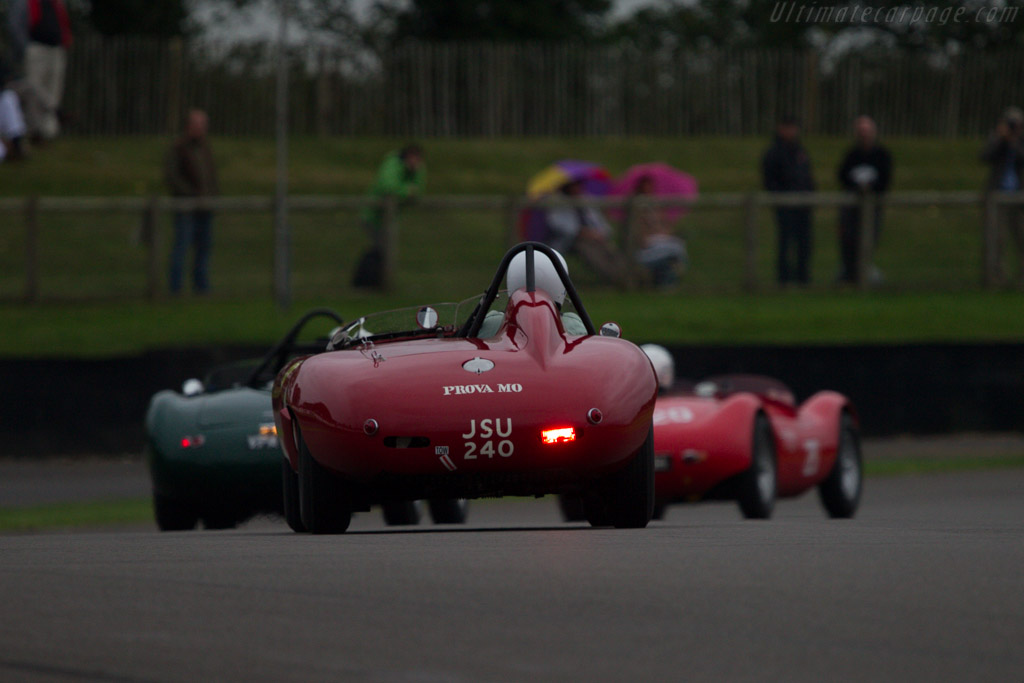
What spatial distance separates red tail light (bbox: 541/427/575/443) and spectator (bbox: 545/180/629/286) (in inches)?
504

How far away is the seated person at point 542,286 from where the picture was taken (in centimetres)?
773

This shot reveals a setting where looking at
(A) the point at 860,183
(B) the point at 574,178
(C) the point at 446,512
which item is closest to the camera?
(C) the point at 446,512

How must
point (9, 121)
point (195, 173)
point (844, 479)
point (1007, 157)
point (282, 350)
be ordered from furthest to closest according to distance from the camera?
point (1007, 157), point (9, 121), point (195, 173), point (844, 479), point (282, 350)

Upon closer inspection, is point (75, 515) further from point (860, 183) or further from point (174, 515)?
point (860, 183)

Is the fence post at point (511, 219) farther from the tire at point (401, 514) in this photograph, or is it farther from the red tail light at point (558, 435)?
the red tail light at point (558, 435)

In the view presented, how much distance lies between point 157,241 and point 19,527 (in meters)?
7.36

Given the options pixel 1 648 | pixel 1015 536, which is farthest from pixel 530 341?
pixel 1 648

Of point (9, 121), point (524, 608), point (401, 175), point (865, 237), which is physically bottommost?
point (865, 237)

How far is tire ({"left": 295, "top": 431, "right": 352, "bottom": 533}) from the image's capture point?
7.28m

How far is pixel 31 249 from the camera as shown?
706 inches

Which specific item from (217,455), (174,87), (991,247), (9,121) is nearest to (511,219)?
(991,247)

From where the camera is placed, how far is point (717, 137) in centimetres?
3494

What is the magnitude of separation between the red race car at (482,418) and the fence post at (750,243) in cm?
1264

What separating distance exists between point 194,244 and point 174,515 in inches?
337
